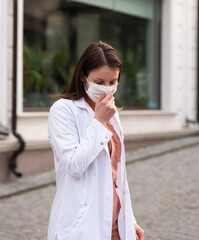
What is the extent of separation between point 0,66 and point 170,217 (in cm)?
346

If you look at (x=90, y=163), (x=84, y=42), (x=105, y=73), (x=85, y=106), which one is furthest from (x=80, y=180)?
(x=84, y=42)

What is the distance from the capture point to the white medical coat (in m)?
2.29

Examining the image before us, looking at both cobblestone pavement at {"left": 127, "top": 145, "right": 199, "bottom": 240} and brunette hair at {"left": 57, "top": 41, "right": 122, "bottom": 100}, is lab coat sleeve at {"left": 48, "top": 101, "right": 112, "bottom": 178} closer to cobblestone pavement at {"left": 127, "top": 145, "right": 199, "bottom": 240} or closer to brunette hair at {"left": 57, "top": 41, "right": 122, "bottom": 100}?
brunette hair at {"left": 57, "top": 41, "right": 122, "bottom": 100}

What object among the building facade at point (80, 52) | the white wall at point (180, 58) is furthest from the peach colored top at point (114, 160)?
the white wall at point (180, 58)

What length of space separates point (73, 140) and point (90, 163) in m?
0.12

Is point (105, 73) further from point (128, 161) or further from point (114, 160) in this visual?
point (128, 161)

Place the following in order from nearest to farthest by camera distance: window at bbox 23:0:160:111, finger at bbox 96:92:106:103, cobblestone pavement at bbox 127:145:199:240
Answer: finger at bbox 96:92:106:103 → cobblestone pavement at bbox 127:145:199:240 → window at bbox 23:0:160:111

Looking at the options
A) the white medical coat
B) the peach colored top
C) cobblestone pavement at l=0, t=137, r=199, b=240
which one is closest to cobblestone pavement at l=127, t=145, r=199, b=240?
cobblestone pavement at l=0, t=137, r=199, b=240

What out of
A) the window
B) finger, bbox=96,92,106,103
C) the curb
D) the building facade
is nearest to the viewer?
finger, bbox=96,92,106,103

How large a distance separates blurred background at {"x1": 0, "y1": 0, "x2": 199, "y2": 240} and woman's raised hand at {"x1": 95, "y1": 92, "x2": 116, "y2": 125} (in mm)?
3151

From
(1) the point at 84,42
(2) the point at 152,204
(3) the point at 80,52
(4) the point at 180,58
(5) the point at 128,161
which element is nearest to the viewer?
(2) the point at 152,204

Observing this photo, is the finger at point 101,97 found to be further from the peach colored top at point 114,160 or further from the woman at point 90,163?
the peach colored top at point 114,160

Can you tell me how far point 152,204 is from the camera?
6754 mm

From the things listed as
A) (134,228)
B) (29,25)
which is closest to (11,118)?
(29,25)
